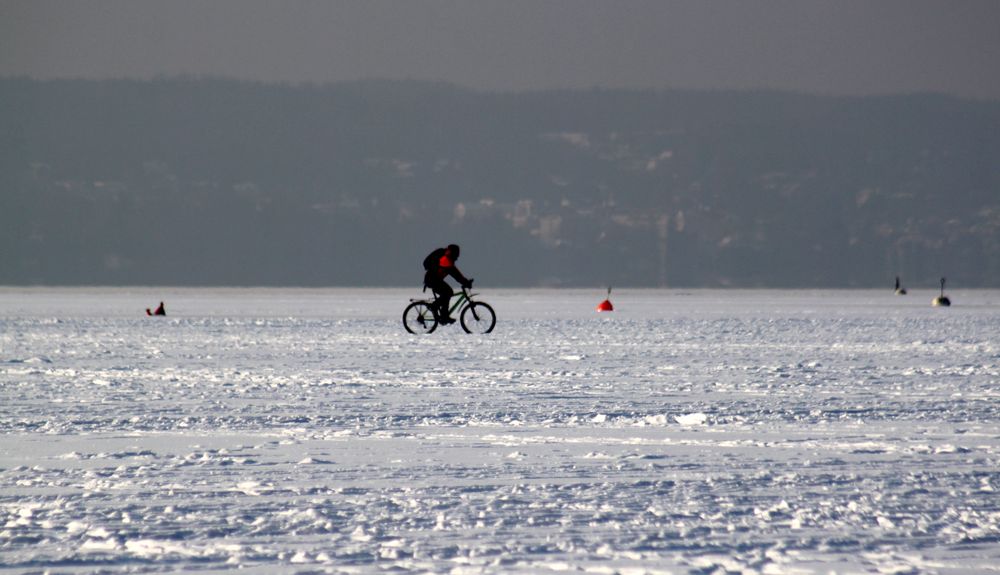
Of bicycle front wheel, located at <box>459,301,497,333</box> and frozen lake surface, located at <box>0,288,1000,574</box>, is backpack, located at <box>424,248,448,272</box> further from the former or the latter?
frozen lake surface, located at <box>0,288,1000,574</box>

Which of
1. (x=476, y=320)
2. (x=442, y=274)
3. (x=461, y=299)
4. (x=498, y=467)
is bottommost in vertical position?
(x=498, y=467)

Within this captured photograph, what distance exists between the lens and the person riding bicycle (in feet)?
74.3

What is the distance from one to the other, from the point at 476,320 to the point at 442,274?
2.00 m

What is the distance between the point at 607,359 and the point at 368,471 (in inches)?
415

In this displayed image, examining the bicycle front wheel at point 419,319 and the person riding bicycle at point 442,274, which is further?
the bicycle front wheel at point 419,319

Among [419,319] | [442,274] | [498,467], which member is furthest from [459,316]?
[498,467]

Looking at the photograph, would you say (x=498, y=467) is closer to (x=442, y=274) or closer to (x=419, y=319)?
(x=442, y=274)

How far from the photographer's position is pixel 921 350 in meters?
20.3

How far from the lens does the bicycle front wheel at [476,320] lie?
A: 24.6 meters

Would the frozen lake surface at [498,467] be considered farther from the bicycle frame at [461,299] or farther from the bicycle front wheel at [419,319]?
the bicycle front wheel at [419,319]

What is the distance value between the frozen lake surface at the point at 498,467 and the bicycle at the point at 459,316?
7393 mm

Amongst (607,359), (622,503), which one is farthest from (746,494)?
(607,359)

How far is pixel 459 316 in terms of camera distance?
24797 mm

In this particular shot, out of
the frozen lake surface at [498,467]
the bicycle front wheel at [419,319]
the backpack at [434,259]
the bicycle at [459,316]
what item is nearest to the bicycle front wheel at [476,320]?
the bicycle at [459,316]
